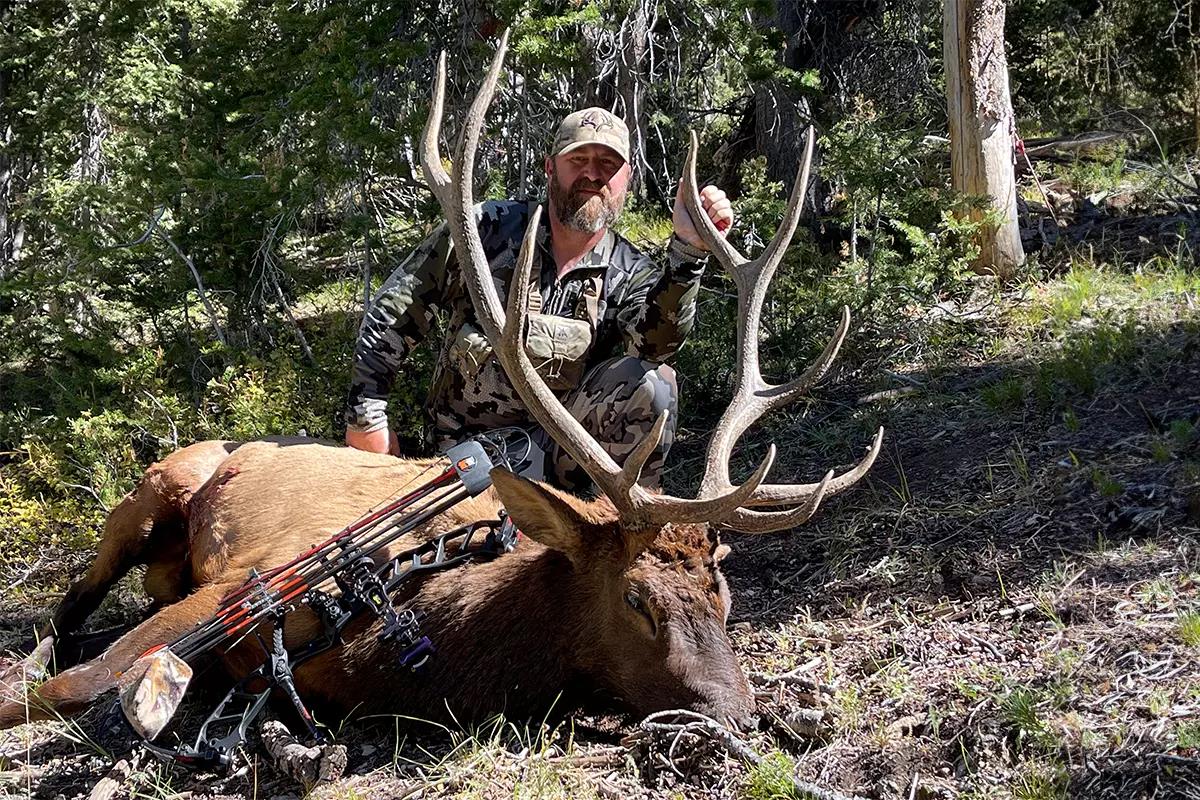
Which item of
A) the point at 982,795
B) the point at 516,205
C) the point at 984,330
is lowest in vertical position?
the point at 982,795

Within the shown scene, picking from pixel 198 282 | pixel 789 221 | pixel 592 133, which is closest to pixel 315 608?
pixel 789 221

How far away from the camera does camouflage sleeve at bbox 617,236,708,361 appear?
4852 millimetres

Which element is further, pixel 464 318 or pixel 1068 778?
pixel 464 318

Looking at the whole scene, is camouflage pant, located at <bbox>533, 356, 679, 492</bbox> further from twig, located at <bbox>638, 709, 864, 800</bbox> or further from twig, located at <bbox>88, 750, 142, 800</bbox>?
twig, located at <bbox>88, 750, 142, 800</bbox>

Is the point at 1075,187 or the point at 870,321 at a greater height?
the point at 1075,187

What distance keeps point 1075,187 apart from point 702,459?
14.8ft

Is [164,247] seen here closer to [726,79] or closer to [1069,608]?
[726,79]

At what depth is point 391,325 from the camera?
202 inches

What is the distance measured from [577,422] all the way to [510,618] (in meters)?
0.72

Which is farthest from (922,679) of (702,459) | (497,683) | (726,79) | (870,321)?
(726,79)

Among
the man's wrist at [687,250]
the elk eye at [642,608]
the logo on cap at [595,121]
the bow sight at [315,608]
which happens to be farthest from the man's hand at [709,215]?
A: the elk eye at [642,608]

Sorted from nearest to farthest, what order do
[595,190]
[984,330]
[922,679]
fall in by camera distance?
1. [922,679]
2. [595,190]
3. [984,330]

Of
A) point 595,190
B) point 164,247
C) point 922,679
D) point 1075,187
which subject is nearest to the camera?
point 922,679

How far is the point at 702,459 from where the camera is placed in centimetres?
620
